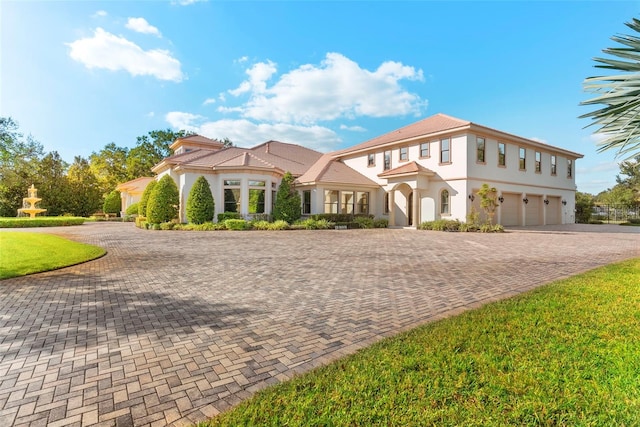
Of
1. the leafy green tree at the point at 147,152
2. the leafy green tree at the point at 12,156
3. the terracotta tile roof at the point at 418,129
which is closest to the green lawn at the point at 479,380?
the leafy green tree at the point at 12,156

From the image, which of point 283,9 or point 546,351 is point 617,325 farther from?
point 283,9

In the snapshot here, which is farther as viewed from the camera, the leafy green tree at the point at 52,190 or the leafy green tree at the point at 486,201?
the leafy green tree at the point at 52,190

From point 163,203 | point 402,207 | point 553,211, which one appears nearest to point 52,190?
point 163,203

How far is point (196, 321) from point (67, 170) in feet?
175

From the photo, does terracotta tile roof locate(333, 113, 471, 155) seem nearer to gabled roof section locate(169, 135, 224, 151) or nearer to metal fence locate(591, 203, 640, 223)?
gabled roof section locate(169, 135, 224, 151)

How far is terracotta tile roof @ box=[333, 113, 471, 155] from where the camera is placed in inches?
832

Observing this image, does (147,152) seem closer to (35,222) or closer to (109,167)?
A: (109,167)

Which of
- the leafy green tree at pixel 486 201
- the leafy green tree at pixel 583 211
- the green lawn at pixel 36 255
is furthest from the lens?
the leafy green tree at pixel 583 211

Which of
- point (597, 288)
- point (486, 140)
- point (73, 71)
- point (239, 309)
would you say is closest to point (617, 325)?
point (597, 288)

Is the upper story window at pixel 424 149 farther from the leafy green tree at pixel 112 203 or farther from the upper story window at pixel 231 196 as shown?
the leafy green tree at pixel 112 203

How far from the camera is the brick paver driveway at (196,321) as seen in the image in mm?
2551

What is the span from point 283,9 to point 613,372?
1475 cm

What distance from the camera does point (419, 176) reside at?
21.3m

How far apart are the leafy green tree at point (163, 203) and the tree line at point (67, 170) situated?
627 centimetres
